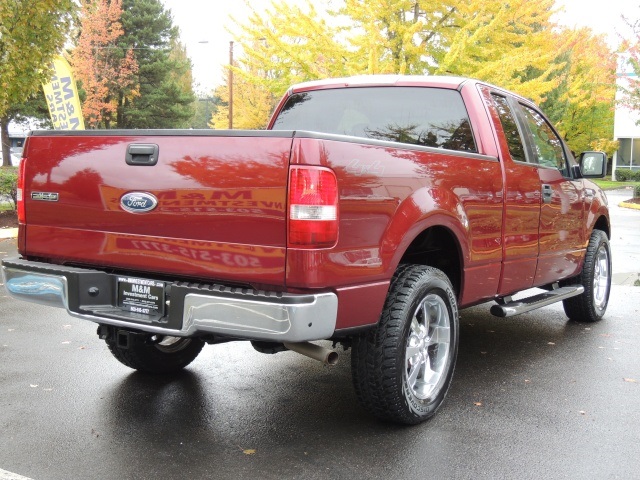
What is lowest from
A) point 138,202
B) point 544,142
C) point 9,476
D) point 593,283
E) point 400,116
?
point 9,476

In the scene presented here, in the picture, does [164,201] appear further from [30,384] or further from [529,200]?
[529,200]

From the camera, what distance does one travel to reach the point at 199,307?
3.07 m

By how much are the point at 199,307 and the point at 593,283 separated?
14.5 ft

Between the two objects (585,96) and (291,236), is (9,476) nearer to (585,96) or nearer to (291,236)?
(291,236)

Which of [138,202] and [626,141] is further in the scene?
[626,141]

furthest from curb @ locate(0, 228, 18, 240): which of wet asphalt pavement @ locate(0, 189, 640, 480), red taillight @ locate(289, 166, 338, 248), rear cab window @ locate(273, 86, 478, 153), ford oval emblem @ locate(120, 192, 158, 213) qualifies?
red taillight @ locate(289, 166, 338, 248)

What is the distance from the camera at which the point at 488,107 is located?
4668 mm

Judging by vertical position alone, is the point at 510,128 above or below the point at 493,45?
below

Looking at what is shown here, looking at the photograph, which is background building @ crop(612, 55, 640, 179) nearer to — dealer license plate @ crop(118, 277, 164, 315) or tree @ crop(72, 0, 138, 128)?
tree @ crop(72, 0, 138, 128)

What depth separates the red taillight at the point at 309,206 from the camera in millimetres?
2955

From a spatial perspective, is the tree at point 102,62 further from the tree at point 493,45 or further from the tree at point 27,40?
the tree at point 493,45

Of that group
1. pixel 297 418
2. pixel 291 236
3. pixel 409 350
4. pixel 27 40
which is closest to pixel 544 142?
pixel 409 350

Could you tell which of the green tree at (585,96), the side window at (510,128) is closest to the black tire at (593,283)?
the side window at (510,128)

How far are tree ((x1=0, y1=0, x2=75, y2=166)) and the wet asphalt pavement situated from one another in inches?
311
